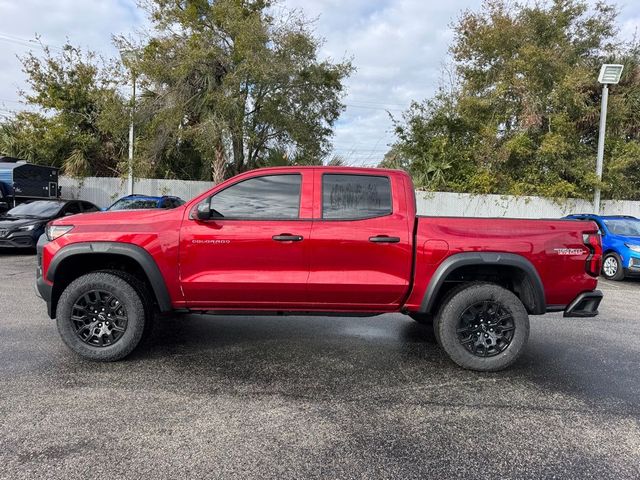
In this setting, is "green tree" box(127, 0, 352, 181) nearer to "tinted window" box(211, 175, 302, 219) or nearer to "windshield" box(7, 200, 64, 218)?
"windshield" box(7, 200, 64, 218)

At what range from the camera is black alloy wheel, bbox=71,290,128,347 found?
4.25 meters

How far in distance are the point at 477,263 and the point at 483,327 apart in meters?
0.66

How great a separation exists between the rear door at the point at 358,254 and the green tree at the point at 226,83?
41.3 ft

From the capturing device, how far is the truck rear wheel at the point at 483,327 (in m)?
4.21

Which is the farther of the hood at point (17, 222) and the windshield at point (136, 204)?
the windshield at point (136, 204)

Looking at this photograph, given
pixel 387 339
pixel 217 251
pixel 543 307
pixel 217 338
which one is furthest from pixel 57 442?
pixel 543 307

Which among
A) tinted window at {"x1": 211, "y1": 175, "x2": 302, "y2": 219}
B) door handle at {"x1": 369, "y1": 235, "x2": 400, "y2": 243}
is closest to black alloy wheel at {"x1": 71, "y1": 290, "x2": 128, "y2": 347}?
tinted window at {"x1": 211, "y1": 175, "x2": 302, "y2": 219}

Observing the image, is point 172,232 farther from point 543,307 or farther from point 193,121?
point 193,121

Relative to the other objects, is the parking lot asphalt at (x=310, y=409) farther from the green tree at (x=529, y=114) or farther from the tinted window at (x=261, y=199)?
the green tree at (x=529, y=114)

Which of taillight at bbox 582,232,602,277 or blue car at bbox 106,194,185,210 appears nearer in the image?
taillight at bbox 582,232,602,277

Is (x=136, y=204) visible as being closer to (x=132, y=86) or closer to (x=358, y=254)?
(x=132, y=86)

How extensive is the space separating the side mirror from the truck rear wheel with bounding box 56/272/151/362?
0.96 m

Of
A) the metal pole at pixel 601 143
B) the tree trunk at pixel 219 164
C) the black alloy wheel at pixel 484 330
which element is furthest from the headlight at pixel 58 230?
the metal pole at pixel 601 143

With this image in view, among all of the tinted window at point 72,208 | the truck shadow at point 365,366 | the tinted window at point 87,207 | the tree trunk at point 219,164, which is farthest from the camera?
the tree trunk at point 219,164
